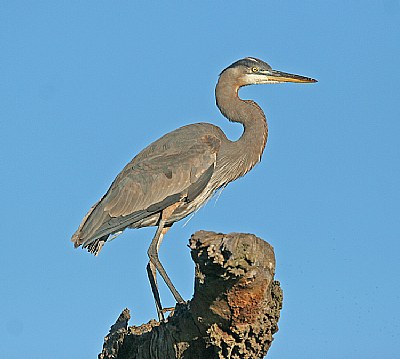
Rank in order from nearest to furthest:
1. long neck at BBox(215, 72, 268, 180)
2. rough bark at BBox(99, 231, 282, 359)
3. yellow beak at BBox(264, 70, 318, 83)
Answer: rough bark at BBox(99, 231, 282, 359)
long neck at BBox(215, 72, 268, 180)
yellow beak at BBox(264, 70, 318, 83)

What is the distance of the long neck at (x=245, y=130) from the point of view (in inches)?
401

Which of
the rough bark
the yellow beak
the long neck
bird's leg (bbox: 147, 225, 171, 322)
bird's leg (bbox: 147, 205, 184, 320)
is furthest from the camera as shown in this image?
the yellow beak

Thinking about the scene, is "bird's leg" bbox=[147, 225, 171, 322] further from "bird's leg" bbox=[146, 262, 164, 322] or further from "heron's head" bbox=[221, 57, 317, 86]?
"heron's head" bbox=[221, 57, 317, 86]

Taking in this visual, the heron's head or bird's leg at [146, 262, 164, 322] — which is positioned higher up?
the heron's head

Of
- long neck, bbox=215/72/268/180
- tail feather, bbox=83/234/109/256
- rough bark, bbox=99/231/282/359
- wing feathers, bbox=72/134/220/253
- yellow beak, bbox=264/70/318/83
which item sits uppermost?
yellow beak, bbox=264/70/318/83

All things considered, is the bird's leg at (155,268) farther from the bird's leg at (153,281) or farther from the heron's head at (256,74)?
the heron's head at (256,74)

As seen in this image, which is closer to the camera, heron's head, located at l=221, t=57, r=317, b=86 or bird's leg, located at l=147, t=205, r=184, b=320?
bird's leg, located at l=147, t=205, r=184, b=320

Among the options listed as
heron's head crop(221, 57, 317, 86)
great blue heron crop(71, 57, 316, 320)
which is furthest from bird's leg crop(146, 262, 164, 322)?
heron's head crop(221, 57, 317, 86)

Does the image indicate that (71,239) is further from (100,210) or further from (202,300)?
(202,300)

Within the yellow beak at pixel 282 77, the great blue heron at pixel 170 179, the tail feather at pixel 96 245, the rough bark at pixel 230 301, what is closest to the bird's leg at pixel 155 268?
the great blue heron at pixel 170 179

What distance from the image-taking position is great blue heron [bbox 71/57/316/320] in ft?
31.3

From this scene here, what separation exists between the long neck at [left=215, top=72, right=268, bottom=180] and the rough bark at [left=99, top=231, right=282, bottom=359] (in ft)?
14.5

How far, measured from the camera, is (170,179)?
9.57 m

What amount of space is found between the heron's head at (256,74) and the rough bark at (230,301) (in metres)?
5.21
